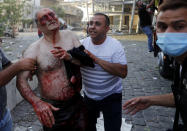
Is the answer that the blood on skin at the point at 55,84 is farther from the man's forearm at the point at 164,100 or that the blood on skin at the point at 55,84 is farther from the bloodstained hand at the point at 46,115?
the man's forearm at the point at 164,100

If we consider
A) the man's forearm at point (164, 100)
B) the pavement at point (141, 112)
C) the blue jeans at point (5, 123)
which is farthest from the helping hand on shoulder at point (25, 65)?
the pavement at point (141, 112)

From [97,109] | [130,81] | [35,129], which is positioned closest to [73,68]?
[97,109]

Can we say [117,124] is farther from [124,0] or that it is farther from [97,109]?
[124,0]

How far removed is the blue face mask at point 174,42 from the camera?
1297mm

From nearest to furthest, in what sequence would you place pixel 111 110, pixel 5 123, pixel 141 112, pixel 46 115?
pixel 46 115
pixel 5 123
pixel 111 110
pixel 141 112

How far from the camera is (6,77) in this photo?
1.59 m

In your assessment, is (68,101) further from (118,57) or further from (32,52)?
(118,57)

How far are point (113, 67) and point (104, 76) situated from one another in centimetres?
19

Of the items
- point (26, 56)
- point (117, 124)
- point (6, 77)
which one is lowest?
point (117, 124)

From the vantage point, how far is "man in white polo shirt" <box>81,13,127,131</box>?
2.26 metres

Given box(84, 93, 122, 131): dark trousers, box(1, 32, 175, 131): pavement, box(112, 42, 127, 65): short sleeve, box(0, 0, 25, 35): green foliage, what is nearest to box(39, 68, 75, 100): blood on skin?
box(84, 93, 122, 131): dark trousers

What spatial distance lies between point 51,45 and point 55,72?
11.9 inches

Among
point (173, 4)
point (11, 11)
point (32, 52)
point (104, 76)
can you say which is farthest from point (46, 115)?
point (11, 11)

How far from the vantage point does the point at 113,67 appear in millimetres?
2170
